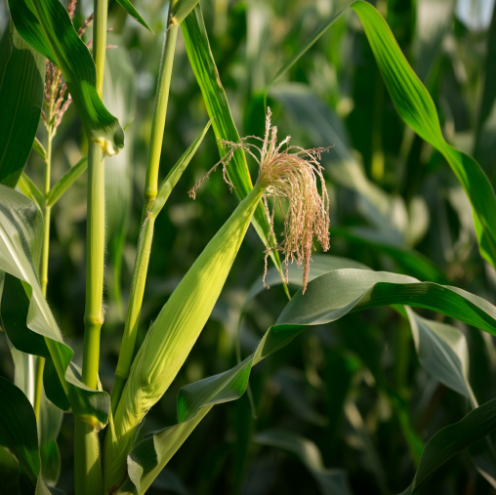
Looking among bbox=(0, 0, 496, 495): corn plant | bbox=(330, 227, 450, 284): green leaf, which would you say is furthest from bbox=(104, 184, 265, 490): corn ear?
bbox=(330, 227, 450, 284): green leaf

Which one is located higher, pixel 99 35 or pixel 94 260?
pixel 99 35

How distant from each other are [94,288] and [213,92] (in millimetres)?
272

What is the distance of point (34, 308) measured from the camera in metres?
0.47

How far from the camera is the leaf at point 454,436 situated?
0.54 metres

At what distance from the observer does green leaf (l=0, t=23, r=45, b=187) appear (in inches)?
21.4

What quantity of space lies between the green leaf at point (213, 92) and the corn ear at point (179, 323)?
6cm

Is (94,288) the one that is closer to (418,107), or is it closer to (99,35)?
(99,35)

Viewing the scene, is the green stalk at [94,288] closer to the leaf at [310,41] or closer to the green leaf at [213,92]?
the green leaf at [213,92]

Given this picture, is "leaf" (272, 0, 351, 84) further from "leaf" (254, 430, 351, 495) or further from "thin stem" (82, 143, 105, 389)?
"leaf" (254, 430, 351, 495)

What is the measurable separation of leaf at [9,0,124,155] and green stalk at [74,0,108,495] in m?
0.02

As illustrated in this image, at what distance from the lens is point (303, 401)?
1429mm

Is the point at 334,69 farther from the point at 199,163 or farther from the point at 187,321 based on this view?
the point at 187,321

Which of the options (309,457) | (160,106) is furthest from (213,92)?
(309,457)

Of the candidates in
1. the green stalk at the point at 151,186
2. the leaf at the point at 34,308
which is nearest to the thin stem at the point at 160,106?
the green stalk at the point at 151,186
